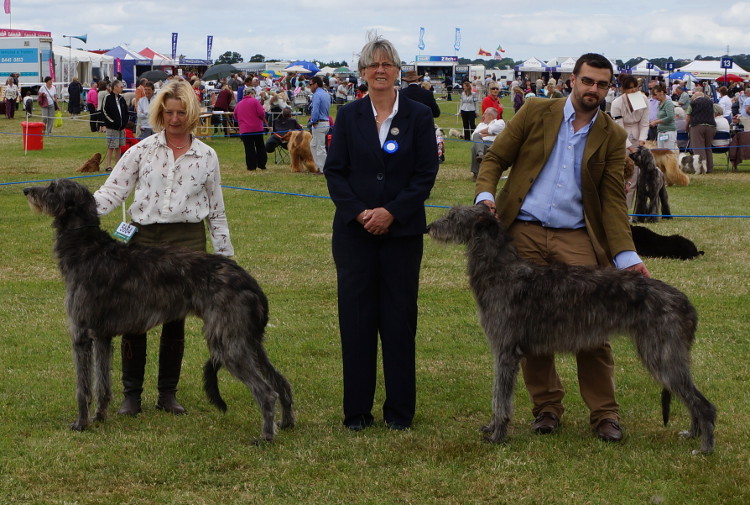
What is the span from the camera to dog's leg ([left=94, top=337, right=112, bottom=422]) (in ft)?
17.5

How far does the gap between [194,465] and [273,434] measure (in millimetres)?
560

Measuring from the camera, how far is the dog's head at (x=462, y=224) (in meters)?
5.11

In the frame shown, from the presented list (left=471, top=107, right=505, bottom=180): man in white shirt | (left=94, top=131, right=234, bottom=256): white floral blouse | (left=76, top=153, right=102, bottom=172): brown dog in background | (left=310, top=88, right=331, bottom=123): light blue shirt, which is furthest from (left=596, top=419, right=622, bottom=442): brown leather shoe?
(left=76, top=153, right=102, bottom=172): brown dog in background

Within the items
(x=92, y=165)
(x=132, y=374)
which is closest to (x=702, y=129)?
(x=92, y=165)

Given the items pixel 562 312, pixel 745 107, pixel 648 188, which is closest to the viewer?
pixel 562 312

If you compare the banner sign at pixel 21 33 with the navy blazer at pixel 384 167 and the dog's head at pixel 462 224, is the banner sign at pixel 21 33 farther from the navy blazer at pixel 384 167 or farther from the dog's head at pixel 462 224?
the dog's head at pixel 462 224

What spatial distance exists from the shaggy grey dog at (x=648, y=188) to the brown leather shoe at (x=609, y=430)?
29.4 ft

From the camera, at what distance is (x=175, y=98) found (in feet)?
17.9

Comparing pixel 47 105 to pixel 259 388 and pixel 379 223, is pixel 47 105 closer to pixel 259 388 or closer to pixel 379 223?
pixel 259 388

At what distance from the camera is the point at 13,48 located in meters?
44.4

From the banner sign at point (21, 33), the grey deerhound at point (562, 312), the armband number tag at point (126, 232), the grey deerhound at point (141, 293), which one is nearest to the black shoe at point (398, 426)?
the grey deerhound at point (562, 312)

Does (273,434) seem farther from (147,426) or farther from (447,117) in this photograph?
(447,117)

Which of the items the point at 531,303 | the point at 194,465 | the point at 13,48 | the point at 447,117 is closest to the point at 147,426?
the point at 194,465

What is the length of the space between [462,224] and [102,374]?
2357 mm
